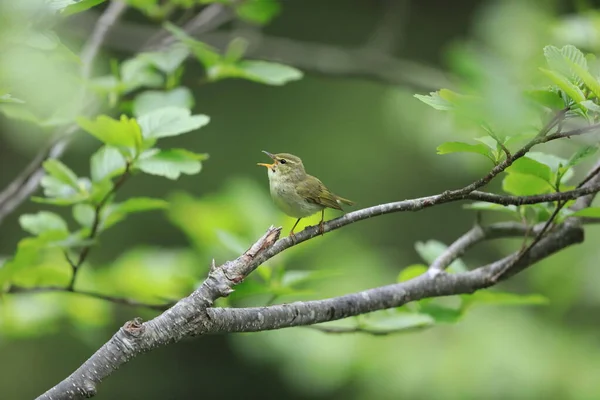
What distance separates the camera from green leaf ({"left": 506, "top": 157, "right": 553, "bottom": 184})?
5.55 ft

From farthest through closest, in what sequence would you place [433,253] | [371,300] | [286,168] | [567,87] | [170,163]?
1. [286,168]
2. [433,253]
3. [170,163]
4. [371,300]
5. [567,87]

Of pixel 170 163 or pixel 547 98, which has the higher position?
pixel 170 163

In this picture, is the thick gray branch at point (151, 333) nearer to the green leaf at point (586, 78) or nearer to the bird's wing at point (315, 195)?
the green leaf at point (586, 78)

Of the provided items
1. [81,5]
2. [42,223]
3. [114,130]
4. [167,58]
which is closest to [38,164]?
[42,223]

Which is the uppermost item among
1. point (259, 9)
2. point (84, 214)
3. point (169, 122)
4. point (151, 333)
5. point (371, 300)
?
point (259, 9)

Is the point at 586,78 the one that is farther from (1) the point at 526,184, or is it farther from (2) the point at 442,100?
(1) the point at 526,184

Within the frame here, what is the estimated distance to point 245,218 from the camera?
3057 mm

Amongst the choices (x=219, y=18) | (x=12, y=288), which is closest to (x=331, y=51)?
(x=219, y=18)

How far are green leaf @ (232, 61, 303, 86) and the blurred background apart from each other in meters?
0.48

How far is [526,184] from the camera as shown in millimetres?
1884

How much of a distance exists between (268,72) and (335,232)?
1584 millimetres

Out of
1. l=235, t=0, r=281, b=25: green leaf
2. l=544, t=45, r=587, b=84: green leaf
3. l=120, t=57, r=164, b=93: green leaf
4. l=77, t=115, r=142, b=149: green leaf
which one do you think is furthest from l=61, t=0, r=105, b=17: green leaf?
l=235, t=0, r=281, b=25: green leaf

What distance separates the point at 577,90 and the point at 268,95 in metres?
5.13

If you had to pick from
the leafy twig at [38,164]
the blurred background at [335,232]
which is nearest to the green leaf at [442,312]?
the blurred background at [335,232]
